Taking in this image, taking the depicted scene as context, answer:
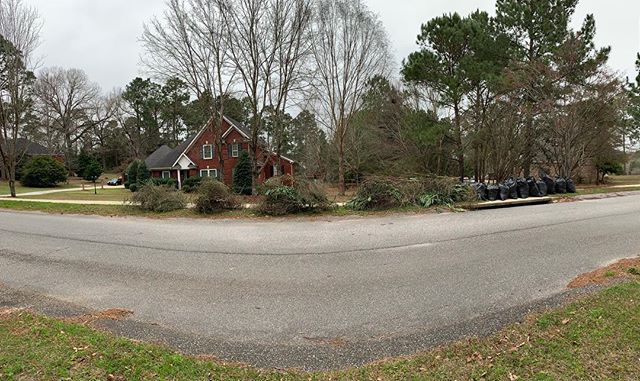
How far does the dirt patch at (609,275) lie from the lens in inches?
181

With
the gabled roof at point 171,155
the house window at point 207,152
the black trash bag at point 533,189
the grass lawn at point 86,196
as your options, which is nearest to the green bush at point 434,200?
the black trash bag at point 533,189

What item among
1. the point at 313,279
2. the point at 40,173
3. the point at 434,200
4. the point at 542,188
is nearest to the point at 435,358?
the point at 313,279

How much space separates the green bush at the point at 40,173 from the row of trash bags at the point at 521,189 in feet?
137

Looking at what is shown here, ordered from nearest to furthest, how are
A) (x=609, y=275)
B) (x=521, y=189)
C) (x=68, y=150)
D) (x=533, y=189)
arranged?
1. (x=609, y=275)
2. (x=521, y=189)
3. (x=533, y=189)
4. (x=68, y=150)

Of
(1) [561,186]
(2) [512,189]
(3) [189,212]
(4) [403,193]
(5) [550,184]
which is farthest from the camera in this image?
(1) [561,186]

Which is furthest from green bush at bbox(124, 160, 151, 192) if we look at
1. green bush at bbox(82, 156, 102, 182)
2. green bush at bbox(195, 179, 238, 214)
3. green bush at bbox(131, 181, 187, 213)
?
green bush at bbox(195, 179, 238, 214)

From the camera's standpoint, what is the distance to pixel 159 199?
14.0 metres

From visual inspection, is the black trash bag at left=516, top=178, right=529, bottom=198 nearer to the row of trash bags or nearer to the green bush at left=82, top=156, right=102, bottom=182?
the row of trash bags

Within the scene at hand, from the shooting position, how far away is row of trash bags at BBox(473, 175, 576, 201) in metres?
14.7

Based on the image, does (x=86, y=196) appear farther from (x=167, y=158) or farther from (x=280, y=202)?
(x=280, y=202)

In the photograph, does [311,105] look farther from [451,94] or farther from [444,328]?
[444,328]

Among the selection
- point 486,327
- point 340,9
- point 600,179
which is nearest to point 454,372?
point 486,327

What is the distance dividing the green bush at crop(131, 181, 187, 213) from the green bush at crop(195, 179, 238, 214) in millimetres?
1397

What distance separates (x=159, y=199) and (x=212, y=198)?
2.61 meters
